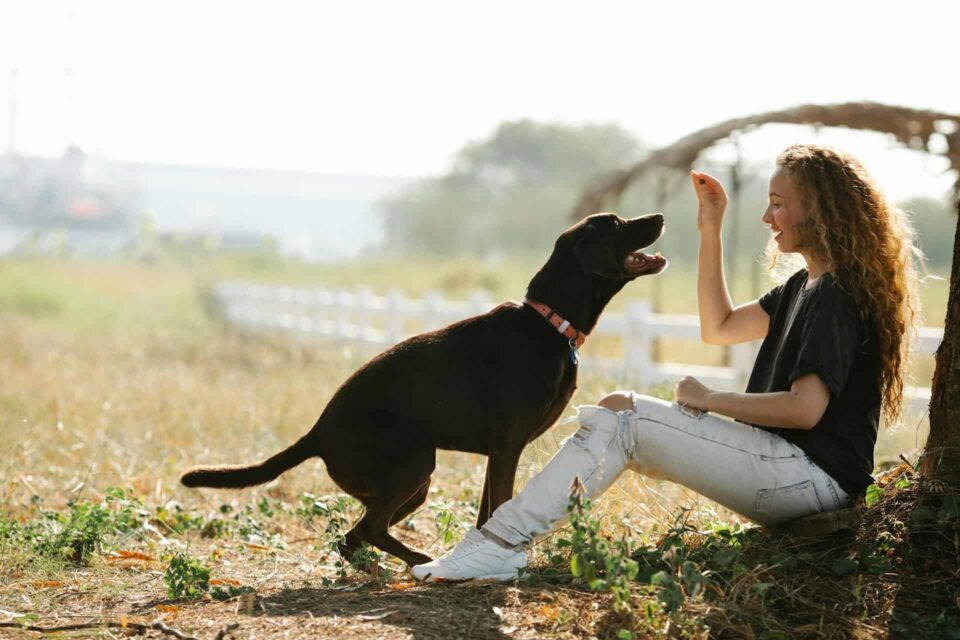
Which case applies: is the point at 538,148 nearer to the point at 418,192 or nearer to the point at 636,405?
the point at 418,192

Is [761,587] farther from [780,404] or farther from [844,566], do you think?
[780,404]

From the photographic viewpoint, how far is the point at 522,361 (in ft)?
12.5

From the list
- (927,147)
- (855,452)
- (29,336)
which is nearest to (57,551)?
(855,452)

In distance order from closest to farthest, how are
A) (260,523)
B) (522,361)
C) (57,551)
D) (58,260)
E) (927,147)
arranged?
1. (522,361)
2. (57,551)
3. (260,523)
4. (927,147)
5. (58,260)

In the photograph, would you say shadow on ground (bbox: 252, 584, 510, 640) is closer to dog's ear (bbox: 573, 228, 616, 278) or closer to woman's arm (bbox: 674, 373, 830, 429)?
woman's arm (bbox: 674, 373, 830, 429)

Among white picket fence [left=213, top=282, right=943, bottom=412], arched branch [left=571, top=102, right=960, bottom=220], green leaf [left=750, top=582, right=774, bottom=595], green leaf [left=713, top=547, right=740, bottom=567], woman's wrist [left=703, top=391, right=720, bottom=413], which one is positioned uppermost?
arched branch [left=571, top=102, right=960, bottom=220]

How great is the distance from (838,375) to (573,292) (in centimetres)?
113

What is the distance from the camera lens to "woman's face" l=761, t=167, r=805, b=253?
359 cm

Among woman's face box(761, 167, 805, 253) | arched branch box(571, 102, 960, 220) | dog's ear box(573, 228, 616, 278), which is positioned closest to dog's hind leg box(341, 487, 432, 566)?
dog's ear box(573, 228, 616, 278)

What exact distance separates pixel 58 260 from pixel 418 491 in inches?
1369

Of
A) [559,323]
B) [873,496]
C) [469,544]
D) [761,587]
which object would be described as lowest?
[469,544]

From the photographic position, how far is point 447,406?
3.79 meters

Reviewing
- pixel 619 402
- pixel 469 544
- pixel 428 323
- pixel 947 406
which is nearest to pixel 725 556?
pixel 619 402

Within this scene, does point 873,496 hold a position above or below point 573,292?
below
